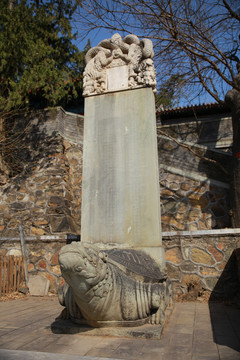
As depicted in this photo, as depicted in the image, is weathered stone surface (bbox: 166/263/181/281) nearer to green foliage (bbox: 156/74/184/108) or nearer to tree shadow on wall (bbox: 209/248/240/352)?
tree shadow on wall (bbox: 209/248/240/352)

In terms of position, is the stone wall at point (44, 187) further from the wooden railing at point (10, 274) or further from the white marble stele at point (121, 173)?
the white marble stele at point (121, 173)

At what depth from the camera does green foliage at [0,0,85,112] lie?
869 centimetres

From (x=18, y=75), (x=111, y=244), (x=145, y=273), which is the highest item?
(x=18, y=75)

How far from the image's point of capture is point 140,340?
8.54ft

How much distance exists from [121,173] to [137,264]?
147cm

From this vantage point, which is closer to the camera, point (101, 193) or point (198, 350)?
→ point (198, 350)

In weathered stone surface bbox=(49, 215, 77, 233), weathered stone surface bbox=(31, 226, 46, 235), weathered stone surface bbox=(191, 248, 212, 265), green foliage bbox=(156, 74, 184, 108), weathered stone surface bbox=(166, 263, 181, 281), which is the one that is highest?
green foliage bbox=(156, 74, 184, 108)

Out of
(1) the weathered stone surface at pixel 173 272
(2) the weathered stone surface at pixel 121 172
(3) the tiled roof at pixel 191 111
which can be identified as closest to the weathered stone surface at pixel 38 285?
(2) the weathered stone surface at pixel 121 172

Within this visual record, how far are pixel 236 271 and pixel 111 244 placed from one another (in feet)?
8.73

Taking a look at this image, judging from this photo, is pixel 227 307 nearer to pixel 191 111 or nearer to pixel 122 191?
pixel 122 191

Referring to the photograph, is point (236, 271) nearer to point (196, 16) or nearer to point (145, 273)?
point (145, 273)

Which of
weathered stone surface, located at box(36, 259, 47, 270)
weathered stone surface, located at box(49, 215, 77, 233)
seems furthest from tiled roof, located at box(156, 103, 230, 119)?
weathered stone surface, located at box(36, 259, 47, 270)

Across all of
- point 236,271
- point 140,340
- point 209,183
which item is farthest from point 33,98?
point 140,340

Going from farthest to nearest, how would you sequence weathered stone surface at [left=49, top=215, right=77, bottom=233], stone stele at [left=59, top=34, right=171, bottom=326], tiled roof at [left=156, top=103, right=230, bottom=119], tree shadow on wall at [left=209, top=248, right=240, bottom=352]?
tiled roof at [left=156, top=103, right=230, bottom=119] < weathered stone surface at [left=49, top=215, right=77, bottom=233] < stone stele at [left=59, top=34, right=171, bottom=326] < tree shadow on wall at [left=209, top=248, right=240, bottom=352]
